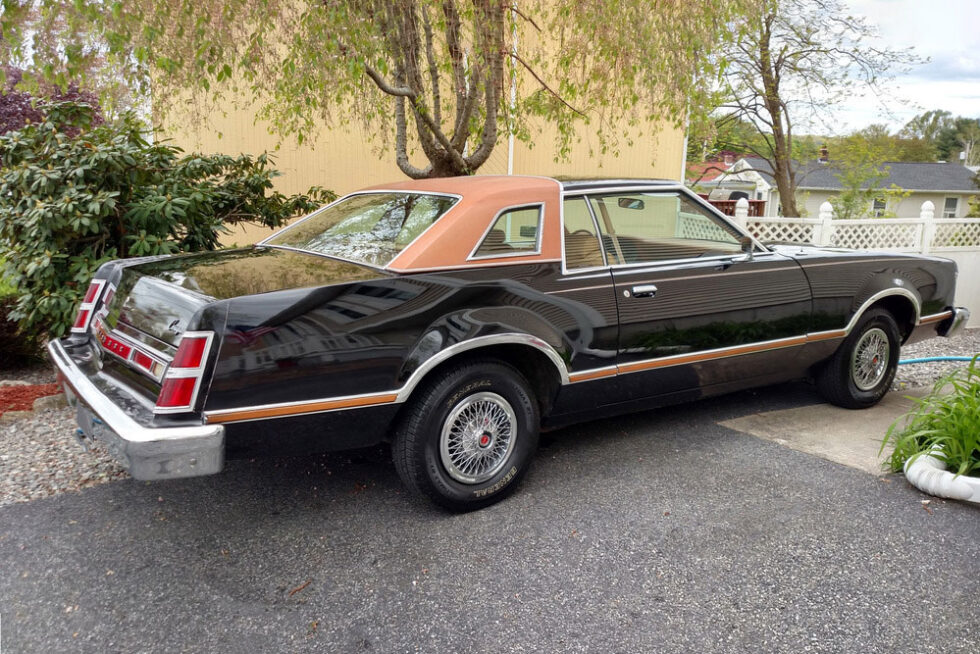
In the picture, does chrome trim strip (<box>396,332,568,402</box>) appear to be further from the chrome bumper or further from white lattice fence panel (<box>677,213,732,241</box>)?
white lattice fence panel (<box>677,213,732,241</box>)

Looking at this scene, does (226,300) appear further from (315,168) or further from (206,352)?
(315,168)

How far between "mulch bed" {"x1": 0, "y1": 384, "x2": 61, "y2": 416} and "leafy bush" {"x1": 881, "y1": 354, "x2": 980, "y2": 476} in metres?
5.12

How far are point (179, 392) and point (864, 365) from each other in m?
4.41

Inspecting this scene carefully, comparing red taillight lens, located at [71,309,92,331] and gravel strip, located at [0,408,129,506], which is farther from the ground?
red taillight lens, located at [71,309,92,331]

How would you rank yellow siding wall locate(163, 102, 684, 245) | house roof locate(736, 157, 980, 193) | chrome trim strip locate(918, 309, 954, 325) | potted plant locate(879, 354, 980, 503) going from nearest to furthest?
potted plant locate(879, 354, 980, 503)
chrome trim strip locate(918, 309, 954, 325)
yellow siding wall locate(163, 102, 684, 245)
house roof locate(736, 157, 980, 193)

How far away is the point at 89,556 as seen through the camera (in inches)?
125

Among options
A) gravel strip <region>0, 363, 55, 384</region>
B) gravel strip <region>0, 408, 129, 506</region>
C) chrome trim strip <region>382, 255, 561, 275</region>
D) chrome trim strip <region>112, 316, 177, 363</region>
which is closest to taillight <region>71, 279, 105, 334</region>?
chrome trim strip <region>112, 316, 177, 363</region>

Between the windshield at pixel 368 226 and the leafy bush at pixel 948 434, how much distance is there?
268 cm

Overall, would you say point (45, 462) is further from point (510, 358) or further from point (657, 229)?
point (657, 229)

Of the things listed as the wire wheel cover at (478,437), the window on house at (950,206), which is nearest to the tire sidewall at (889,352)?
the wire wheel cover at (478,437)

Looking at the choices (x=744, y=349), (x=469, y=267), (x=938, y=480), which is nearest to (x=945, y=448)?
(x=938, y=480)

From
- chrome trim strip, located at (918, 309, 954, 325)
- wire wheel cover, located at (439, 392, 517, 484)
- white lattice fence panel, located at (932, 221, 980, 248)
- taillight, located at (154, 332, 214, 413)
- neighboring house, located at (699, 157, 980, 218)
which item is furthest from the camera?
neighboring house, located at (699, 157, 980, 218)

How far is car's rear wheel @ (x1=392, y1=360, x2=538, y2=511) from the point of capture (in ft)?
11.1

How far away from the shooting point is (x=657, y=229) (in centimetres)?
438
